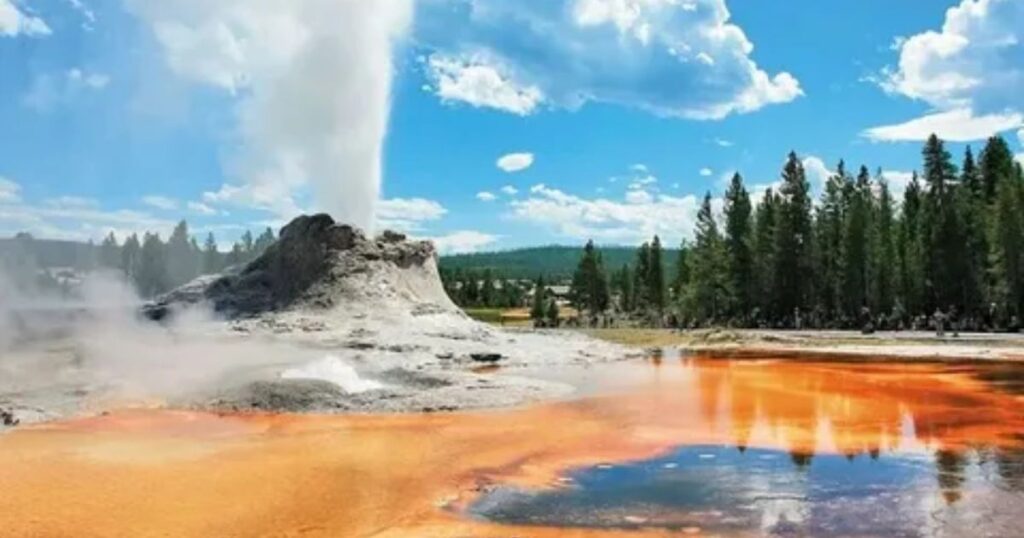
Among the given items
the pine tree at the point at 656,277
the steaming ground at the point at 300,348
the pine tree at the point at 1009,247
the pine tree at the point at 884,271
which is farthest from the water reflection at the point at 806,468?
the pine tree at the point at 656,277

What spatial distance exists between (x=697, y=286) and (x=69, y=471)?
67.5m

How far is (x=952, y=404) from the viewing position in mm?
25938

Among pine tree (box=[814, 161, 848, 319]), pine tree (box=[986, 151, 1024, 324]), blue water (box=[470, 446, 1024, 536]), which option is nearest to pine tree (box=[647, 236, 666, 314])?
pine tree (box=[814, 161, 848, 319])

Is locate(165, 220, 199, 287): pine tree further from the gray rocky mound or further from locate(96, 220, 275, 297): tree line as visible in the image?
the gray rocky mound

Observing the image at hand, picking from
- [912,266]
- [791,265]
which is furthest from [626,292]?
[912,266]

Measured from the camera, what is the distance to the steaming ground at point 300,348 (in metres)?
27.6

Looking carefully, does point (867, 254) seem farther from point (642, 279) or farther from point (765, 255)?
point (642, 279)

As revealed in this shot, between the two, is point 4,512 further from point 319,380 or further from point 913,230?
point 913,230

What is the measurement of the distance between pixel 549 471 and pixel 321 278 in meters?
32.7

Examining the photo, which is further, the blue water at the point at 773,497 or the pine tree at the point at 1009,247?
the pine tree at the point at 1009,247

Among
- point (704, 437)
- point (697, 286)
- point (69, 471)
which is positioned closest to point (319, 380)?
point (69, 471)

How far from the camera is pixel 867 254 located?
225 feet

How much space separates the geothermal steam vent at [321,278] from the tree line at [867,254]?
31.5 metres

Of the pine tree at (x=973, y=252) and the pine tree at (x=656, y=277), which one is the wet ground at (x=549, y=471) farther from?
the pine tree at (x=656, y=277)
